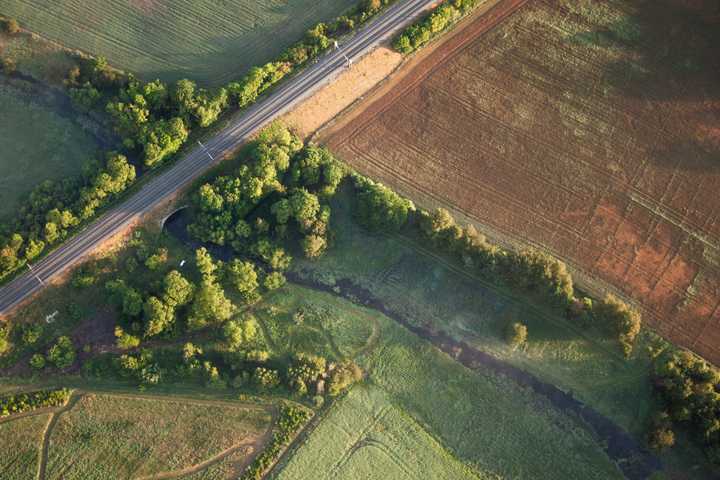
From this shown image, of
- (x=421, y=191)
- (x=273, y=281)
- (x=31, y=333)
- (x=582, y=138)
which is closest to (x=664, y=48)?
(x=582, y=138)

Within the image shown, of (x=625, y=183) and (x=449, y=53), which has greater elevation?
(x=449, y=53)

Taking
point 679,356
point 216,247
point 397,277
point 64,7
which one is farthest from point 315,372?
point 64,7

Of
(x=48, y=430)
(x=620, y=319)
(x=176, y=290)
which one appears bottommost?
(x=48, y=430)

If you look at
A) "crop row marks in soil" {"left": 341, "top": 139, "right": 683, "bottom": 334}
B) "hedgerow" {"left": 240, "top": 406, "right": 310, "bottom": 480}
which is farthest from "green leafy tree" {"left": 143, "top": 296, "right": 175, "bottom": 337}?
"crop row marks in soil" {"left": 341, "top": 139, "right": 683, "bottom": 334}

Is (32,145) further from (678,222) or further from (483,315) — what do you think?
(678,222)

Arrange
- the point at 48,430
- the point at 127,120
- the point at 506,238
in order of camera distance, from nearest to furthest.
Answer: the point at 48,430 → the point at 127,120 → the point at 506,238

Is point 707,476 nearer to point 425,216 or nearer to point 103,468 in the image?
point 425,216
